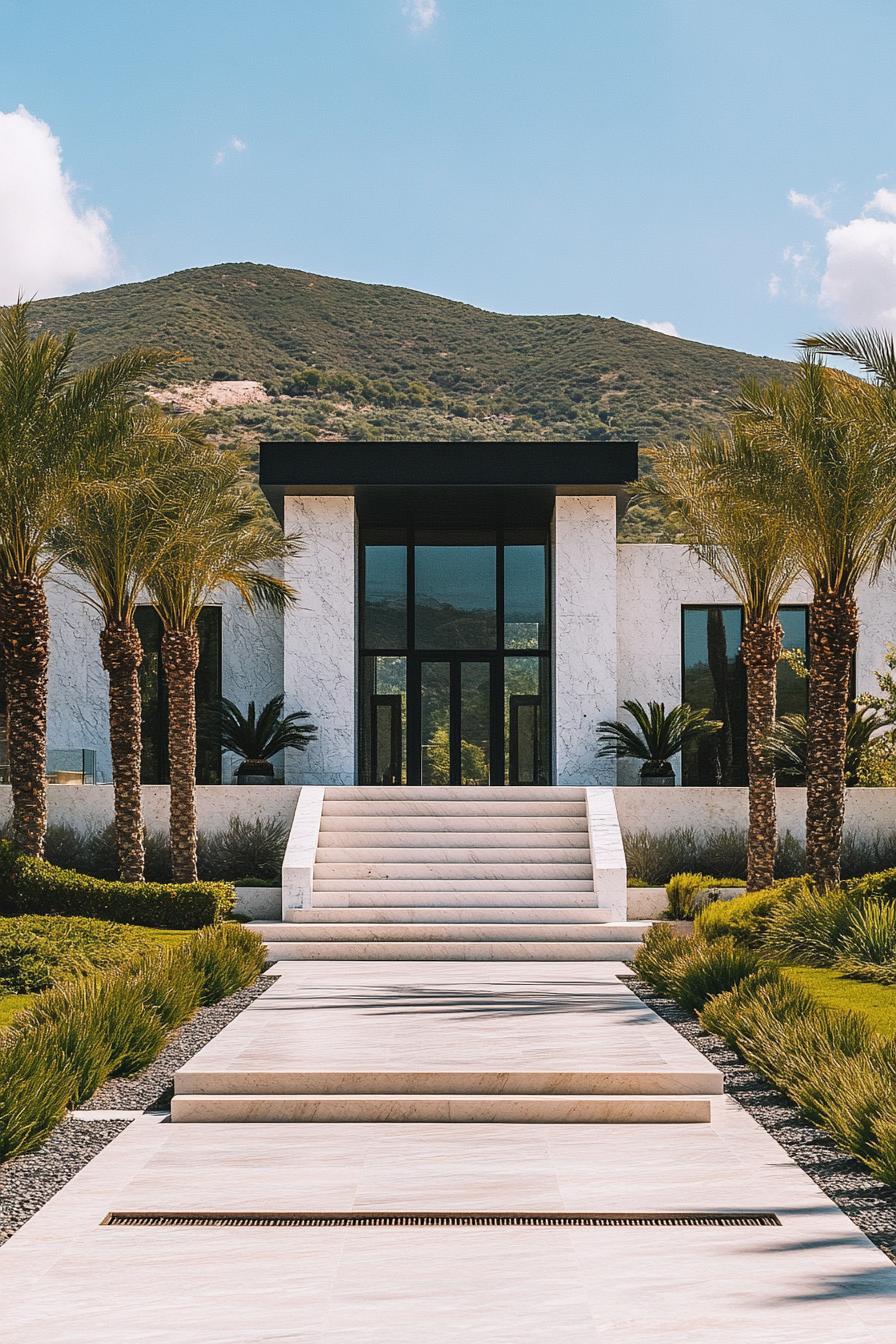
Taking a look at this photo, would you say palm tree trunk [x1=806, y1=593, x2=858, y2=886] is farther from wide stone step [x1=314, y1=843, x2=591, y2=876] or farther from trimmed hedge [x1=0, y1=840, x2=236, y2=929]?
trimmed hedge [x1=0, y1=840, x2=236, y2=929]

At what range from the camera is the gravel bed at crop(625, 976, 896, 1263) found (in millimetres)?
5672

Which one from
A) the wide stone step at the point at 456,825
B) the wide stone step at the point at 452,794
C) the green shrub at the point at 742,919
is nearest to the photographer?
the green shrub at the point at 742,919

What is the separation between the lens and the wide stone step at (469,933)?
16.3 meters

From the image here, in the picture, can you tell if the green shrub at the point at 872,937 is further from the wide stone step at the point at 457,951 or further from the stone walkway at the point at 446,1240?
the stone walkway at the point at 446,1240

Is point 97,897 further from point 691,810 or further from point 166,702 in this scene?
point 166,702

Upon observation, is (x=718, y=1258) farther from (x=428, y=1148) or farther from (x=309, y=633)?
(x=309, y=633)

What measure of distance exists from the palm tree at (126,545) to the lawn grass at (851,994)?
9.29 metres

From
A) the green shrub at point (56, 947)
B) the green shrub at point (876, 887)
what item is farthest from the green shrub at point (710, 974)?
the green shrub at point (56, 947)

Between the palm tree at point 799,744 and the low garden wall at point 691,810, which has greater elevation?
the palm tree at point 799,744

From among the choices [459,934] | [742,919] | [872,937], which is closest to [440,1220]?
[872,937]

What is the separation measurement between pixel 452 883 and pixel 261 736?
6.33 metres

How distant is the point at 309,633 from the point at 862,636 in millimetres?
10389

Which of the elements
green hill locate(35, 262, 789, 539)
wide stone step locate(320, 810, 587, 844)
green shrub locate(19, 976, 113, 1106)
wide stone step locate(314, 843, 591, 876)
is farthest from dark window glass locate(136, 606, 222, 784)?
green hill locate(35, 262, 789, 539)

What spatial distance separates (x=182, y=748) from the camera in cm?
1925
